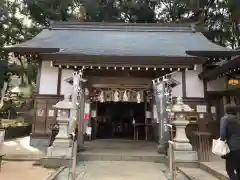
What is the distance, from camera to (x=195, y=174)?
6.19m

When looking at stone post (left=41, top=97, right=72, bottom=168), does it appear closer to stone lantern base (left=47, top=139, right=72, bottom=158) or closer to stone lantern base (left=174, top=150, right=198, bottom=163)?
stone lantern base (left=47, top=139, right=72, bottom=158)

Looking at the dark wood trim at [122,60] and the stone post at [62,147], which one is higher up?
the dark wood trim at [122,60]

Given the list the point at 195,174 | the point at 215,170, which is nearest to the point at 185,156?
the point at 195,174

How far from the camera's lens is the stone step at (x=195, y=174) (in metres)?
5.83

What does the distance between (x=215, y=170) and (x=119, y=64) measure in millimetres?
4714

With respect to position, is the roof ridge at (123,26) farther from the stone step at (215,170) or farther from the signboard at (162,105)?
the stone step at (215,170)

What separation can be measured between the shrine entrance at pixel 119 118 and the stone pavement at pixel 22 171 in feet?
27.2

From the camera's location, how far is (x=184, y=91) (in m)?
10.4

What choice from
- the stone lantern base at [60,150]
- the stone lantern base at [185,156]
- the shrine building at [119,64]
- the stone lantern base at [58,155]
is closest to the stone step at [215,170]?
the stone lantern base at [185,156]

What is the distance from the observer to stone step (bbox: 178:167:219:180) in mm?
5829

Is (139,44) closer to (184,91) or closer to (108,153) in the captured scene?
(184,91)

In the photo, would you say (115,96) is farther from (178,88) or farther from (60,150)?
(60,150)

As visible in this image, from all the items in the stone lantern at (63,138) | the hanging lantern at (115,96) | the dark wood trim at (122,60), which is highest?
the dark wood trim at (122,60)

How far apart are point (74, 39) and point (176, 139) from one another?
7701 millimetres
